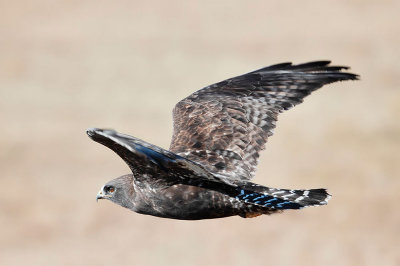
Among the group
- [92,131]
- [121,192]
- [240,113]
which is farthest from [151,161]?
[240,113]

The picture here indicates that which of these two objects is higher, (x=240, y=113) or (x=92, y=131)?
(x=240, y=113)

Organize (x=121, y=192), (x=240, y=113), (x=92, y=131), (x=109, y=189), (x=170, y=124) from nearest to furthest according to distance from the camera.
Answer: (x=92, y=131) < (x=121, y=192) < (x=109, y=189) < (x=240, y=113) < (x=170, y=124)

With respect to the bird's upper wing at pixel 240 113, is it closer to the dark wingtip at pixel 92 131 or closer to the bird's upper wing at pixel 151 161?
the bird's upper wing at pixel 151 161

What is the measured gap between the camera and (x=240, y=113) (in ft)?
45.6

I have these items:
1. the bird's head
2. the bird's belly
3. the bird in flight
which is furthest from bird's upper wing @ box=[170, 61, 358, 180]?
the bird's head

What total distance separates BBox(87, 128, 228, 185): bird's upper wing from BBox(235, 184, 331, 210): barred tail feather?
15.8 inches

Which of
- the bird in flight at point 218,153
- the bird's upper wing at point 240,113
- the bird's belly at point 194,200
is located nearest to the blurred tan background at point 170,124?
the bird's upper wing at point 240,113

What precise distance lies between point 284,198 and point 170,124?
17.0 metres

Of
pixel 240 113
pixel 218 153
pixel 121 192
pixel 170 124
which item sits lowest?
pixel 121 192

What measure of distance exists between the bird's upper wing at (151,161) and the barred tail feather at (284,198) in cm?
40

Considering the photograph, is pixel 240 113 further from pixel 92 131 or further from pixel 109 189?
pixel 92 131

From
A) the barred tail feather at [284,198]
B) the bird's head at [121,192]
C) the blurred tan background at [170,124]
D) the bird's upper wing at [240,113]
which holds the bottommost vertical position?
the barred tail feather at [284,198]

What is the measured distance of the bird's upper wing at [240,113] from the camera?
1326 cm

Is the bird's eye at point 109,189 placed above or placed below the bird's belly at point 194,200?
above
